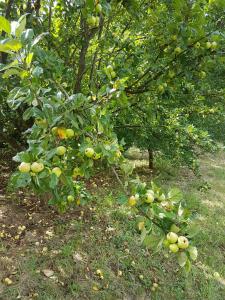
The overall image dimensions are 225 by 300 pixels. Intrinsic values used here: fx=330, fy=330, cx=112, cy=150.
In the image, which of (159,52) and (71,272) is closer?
(159,52)

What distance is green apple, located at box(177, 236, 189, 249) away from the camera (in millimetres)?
1181

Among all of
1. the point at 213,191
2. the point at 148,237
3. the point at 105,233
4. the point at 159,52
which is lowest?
the point at 213,191

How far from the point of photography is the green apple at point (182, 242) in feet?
3.87

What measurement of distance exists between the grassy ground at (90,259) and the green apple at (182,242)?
1.30 m

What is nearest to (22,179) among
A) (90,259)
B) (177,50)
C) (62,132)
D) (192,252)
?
(62,132)

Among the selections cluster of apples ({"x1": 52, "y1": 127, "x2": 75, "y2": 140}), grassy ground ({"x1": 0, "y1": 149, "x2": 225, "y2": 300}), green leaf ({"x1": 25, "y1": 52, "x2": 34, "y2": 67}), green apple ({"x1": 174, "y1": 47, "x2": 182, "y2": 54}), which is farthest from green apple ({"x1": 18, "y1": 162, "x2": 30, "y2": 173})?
green apple ({"x1": 174, "y1": 47, "x2": 182, "y2": 54})

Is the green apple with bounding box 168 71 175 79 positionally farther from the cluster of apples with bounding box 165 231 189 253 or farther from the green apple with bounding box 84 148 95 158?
the cluster of apples with bounding box 165 231 189 253

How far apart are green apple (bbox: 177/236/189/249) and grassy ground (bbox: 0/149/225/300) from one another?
1.30m

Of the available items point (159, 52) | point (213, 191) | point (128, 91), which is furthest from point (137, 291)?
point (213, 191)

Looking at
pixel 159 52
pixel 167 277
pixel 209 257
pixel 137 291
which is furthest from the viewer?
pixel 209 257

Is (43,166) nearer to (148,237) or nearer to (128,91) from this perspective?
(148,237)

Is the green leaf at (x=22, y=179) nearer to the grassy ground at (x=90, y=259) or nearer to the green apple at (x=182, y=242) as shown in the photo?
the green apple at (x=182, y=242)

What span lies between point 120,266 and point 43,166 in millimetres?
2320

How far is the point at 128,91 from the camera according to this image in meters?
3.04
